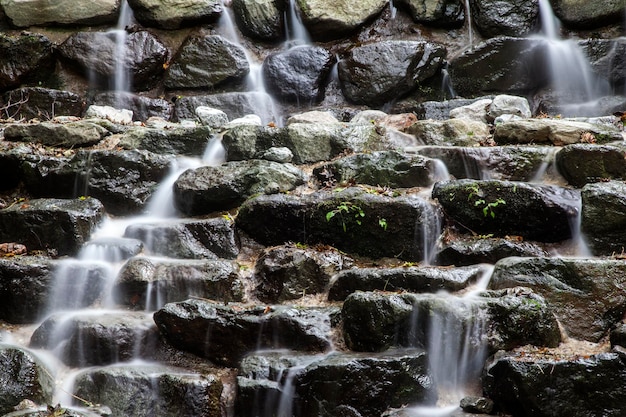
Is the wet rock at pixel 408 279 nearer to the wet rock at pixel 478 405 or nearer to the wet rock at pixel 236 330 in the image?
the wet rock at pixel 236 330

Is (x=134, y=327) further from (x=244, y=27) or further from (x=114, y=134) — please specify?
(x=244, y=27)

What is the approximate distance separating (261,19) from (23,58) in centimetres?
472

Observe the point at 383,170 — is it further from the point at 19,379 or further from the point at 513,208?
the point at 19,379

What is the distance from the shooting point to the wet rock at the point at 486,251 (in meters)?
5.84

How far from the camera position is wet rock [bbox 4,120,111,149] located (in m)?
8.27

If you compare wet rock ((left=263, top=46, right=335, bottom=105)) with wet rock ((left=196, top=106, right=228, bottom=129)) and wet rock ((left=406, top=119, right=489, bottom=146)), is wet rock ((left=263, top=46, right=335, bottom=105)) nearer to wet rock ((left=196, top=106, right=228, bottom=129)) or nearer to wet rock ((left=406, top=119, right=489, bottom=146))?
wet rock ((left=196, top=106, right=228, bottom=129))

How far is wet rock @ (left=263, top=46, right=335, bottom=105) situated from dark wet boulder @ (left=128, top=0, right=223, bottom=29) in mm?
1895

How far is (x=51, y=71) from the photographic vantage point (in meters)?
11.7

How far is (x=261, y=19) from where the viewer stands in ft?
40.5

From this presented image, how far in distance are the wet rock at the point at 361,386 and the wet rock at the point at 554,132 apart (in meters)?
4.23

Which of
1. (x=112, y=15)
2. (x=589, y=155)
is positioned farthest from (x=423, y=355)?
(x=112, y=15)

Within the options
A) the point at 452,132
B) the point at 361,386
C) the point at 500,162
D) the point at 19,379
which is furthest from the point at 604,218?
the point at 19,379

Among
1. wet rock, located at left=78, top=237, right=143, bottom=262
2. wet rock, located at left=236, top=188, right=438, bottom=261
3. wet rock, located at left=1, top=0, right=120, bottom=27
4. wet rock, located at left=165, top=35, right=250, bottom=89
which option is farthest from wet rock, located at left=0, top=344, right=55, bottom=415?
wet rock, located at left=1, top=0, right=120, bottom=27

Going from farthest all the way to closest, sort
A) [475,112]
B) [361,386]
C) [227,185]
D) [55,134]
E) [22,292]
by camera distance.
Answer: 1. [475,112]
2. [55,134]
3. [227,185]
4. [22,292]
5. [361,386]
